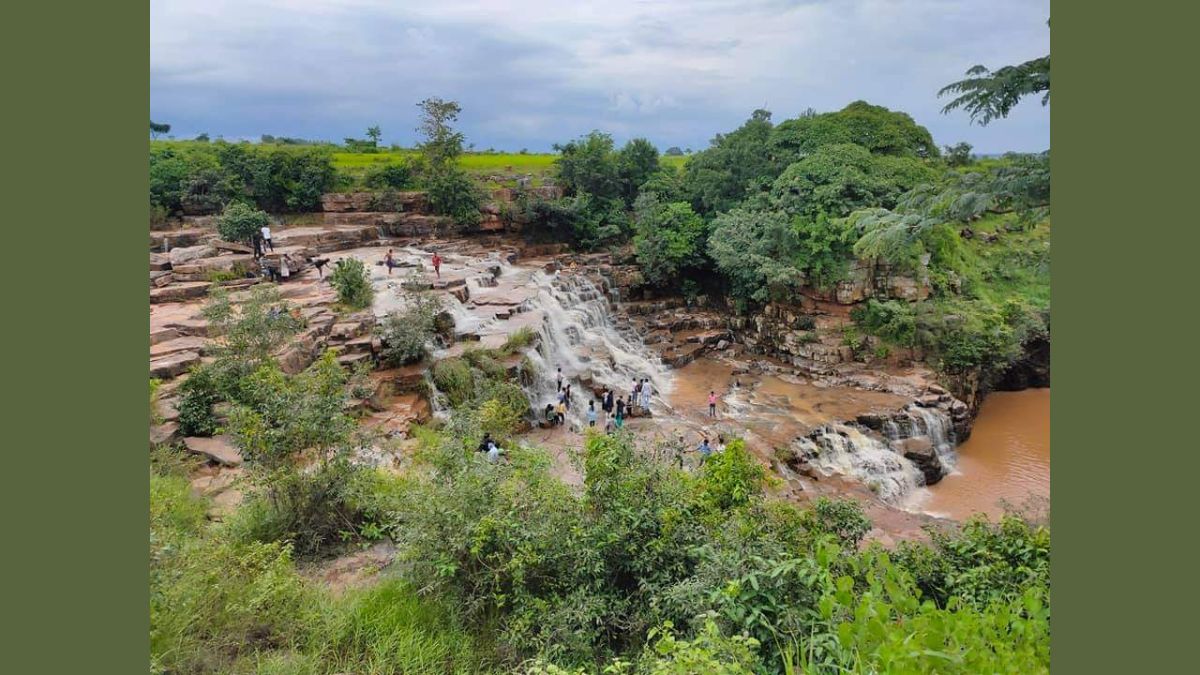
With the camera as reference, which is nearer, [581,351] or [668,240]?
[581,351]

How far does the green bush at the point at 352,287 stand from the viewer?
1695 cm

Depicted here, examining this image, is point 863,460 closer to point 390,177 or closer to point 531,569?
point 531,569

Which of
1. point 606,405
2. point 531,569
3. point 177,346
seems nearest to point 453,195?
point 606,405

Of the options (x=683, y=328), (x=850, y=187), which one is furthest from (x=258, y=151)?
(x=850, y=187)

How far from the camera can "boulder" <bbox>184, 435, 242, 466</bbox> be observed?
33.9 feet

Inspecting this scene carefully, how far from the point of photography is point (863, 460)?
15156 mm

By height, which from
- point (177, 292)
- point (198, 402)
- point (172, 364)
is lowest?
point (198, 402)

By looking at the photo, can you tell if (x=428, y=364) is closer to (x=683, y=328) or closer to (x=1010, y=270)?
(x=683, y=328)

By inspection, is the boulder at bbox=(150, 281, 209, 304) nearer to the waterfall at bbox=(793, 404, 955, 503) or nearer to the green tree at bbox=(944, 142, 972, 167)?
the waterfall at bbox=(793, 404, 955, 503)

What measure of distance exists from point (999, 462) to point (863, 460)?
13.3ft

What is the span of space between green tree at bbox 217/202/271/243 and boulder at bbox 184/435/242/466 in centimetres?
1151

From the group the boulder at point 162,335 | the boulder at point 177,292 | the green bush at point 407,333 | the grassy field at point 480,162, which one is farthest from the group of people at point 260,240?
the grassy field at point 480,162

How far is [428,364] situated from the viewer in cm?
1513

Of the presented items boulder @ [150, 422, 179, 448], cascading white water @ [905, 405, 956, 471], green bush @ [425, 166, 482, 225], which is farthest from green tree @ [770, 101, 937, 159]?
boulder @ [150, 422, 179, 448]
